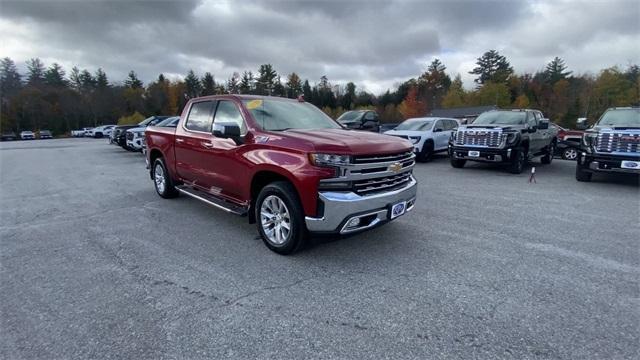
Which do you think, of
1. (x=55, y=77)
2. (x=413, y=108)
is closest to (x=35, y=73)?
(x=55, y=77)

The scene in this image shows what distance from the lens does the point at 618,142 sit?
7.73 meters

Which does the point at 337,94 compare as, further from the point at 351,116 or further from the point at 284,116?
the point at 284,116

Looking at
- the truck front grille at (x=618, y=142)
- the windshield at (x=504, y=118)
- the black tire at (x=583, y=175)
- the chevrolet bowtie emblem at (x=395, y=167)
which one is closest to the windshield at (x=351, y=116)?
the windshield at (x=504, y=118)

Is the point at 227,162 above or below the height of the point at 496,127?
below

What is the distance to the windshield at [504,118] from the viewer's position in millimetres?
10570

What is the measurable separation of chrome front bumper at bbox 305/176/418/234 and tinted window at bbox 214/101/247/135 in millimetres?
1670

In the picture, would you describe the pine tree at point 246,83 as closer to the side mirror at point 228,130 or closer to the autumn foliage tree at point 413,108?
the autumn foliage tree at point 413,108

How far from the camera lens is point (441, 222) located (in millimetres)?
5418

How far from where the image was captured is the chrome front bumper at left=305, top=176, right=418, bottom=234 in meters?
3.55

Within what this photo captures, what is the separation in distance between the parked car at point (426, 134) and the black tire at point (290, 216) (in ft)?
31.4

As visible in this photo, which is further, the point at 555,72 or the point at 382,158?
the point at 555,72

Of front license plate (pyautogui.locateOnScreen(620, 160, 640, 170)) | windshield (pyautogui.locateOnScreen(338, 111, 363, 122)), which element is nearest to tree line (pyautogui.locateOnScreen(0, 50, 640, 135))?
windshield (pyautogui.locateOnScreen(338, 111, 363, 122))

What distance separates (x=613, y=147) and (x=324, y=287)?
26.9 ft

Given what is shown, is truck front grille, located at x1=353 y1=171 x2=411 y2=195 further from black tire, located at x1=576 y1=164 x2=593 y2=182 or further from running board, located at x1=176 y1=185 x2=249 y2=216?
black tire, located at x1=576 y1=164 x2=593 y2=182
